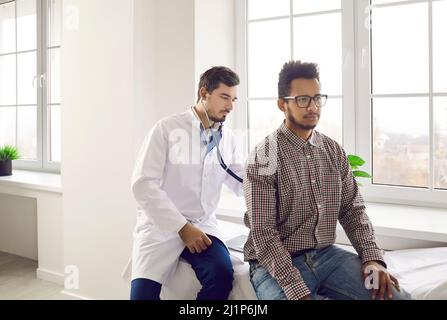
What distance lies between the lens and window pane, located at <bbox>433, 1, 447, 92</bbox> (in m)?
2.01

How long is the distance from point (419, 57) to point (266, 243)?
1385 mm

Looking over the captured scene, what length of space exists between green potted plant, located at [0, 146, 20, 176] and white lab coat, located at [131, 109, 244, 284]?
6.25ft

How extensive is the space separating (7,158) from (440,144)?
2.94 meters

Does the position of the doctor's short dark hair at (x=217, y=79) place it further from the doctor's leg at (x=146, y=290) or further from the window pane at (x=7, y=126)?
the window pane at (x=7, y=126)

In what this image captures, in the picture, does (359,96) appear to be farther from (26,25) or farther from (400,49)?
(26,25)

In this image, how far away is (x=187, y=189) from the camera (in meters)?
1.66

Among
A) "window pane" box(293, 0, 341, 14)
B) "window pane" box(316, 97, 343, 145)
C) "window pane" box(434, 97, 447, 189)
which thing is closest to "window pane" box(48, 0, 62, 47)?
"window pane" box(293, 0, 341, 14)

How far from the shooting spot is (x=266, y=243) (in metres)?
1.33

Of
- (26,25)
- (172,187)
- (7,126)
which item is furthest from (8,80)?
(172,187)

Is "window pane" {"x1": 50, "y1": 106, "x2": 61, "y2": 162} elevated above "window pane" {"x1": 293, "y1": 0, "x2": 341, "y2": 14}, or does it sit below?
below

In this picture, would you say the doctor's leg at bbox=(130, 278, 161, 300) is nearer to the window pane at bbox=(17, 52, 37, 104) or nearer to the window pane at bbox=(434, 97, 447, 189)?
the window pane at bbox=(434, 97, 447, 189)

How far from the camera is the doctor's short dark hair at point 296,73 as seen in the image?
4.71 feet
